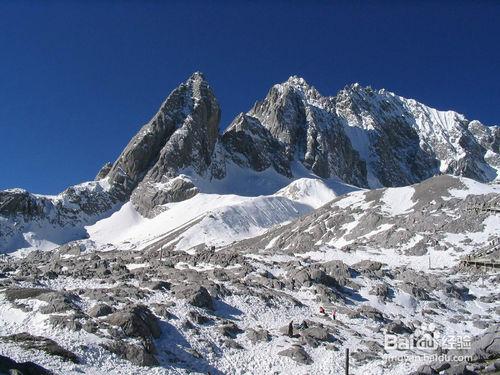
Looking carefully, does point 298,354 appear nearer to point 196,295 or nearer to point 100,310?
point 196,295

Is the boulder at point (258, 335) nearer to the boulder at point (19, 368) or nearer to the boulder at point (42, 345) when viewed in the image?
the boulder at point (42, 345)

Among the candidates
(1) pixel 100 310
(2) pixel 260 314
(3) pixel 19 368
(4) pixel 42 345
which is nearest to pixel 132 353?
(4) pixel 42 345

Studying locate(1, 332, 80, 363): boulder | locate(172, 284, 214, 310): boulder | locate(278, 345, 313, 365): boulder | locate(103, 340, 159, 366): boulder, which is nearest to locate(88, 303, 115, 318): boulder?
locate(103, 340, 159, 366): boulder

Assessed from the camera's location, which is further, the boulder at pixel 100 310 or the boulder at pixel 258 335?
the boulder at pixel 258 335

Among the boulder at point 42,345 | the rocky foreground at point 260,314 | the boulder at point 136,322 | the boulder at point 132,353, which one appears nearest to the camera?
the boulder at point 42,345

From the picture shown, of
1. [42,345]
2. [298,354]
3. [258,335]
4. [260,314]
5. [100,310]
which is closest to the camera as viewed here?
[42,345]

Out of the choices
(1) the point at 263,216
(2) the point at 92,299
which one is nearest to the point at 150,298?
(2) the point at 92,299

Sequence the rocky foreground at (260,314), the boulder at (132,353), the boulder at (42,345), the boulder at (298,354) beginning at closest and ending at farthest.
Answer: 1. the boulder at (42,345)
2. the rocky foreground at (260,314)
3. the boulder at (132,353)
4. the boulder at (298,354)

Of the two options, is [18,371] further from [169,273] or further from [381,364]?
[169,273]

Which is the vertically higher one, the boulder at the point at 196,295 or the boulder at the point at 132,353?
the boulder at the point at 196,295

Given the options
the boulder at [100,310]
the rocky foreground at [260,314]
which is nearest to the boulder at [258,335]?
the rocky foreground at [260,314]

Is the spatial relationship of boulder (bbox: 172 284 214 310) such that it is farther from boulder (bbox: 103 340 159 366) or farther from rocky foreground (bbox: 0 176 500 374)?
boulder (bbox: 103 340 159 366)

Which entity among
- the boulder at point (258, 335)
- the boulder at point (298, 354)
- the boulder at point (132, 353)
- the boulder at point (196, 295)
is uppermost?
the boulder at point (196, 295)

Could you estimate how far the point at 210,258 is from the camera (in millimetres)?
66875
